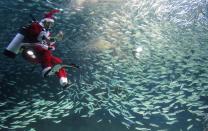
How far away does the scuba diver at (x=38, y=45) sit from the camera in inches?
501

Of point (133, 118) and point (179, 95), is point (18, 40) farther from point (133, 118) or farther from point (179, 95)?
point (179, 95)

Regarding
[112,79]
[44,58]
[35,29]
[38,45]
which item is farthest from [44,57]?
[112,79]

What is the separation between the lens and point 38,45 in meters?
13.0

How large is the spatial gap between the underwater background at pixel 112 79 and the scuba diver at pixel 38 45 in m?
12.3

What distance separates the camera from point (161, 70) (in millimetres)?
29094

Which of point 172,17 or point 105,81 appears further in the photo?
point 172,17

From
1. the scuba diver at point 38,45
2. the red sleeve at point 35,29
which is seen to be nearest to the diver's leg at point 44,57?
the scuba diver at point 38,45

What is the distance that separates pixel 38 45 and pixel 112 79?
49.6 ft

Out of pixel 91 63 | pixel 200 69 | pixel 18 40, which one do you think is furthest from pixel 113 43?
A: pixel 18 40

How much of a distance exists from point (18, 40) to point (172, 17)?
23484mm

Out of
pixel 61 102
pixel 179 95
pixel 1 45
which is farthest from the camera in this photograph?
pixel 179 95

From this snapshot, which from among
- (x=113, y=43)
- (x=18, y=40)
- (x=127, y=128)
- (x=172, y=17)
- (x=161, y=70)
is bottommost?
(x=127, y=128)

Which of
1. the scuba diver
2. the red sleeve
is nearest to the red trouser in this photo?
the scuba diver

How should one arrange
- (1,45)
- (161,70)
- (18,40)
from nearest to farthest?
1. (18,40)
2. (1,45)
3. (161,70)
